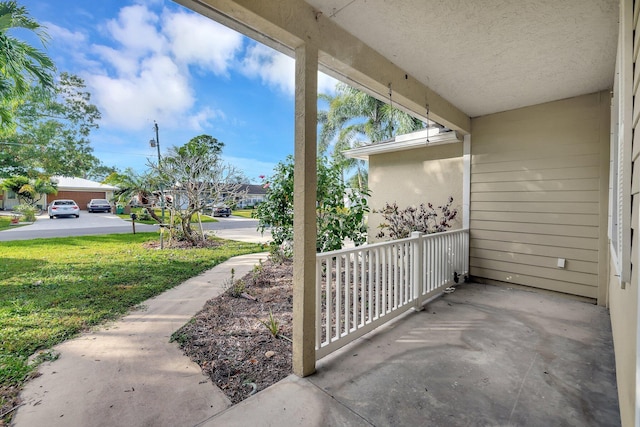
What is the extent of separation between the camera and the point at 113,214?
52.0 feet

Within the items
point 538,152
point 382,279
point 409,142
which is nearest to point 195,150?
point 409,142

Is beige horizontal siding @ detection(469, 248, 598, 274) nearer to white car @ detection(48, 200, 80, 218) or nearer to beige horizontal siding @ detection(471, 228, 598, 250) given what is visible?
beige horizontal siding @ detection(471, 228, 598, 250)

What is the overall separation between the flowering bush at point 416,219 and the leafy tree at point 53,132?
6.30m

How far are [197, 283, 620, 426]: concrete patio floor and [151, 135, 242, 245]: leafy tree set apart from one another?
6230 millimetres

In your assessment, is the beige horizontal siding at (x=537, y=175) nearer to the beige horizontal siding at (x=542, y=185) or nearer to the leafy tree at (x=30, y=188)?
the beige horizontal siding at (x=542, y=185)

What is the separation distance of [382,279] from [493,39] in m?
2.47

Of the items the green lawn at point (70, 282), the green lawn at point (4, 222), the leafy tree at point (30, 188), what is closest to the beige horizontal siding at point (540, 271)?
the green lawn at point (70, 282)

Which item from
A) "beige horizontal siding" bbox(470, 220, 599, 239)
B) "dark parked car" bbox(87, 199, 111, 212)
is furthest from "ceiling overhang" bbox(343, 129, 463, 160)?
"dark parked car" bbox(87, 199, 111, 212)

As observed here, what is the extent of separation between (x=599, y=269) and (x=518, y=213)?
1.13 m

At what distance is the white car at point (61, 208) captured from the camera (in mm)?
12410

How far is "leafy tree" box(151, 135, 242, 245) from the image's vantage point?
7.35 metres

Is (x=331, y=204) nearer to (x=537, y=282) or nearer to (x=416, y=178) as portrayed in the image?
(x=416, y=178)

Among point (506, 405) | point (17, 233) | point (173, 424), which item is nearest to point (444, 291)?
point (506, 405)

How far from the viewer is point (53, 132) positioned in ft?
19.5
